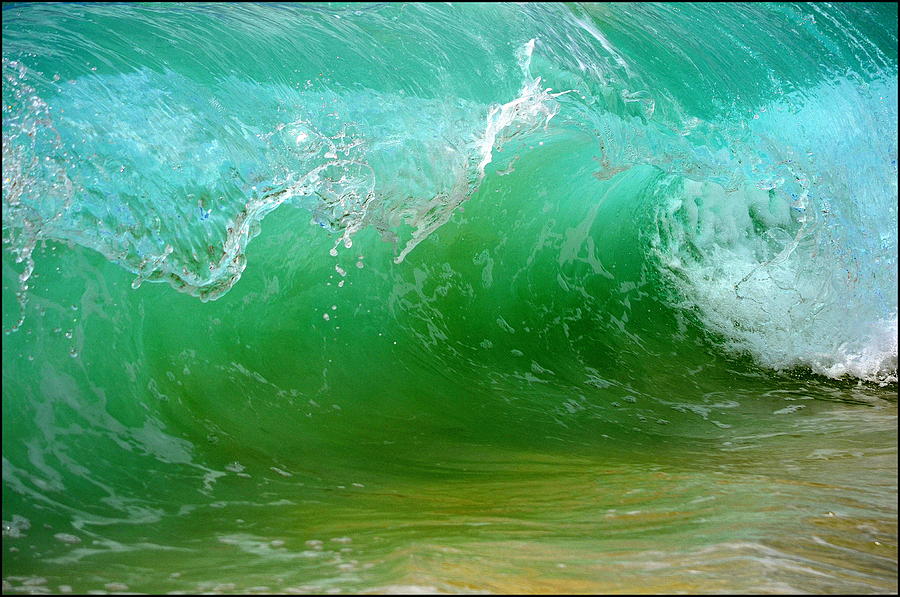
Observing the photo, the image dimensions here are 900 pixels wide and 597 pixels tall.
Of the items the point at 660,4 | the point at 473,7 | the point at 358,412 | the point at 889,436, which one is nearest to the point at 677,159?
the point at 660,4

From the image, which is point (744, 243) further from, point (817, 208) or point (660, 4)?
point (660, 4)

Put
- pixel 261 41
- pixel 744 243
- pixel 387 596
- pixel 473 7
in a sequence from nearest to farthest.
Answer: pixel 387 596
pixel 261 41
pixel 473 7
pixel 744 243

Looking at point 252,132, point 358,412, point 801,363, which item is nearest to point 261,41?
point 252,132

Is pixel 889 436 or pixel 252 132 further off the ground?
pixel 252 132

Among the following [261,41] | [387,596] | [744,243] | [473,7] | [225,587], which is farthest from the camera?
[744,243]

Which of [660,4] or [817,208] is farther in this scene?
[660,4]

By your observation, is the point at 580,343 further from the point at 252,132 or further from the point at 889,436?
the point at 252,132

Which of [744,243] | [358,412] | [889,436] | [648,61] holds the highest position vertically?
[648,61]
